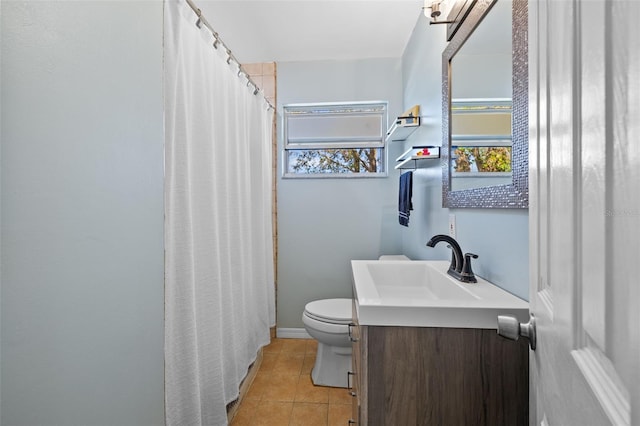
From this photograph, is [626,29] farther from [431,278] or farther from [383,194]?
[383,194]

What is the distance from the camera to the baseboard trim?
2.78m

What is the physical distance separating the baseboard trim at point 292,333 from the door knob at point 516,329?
2.40 m

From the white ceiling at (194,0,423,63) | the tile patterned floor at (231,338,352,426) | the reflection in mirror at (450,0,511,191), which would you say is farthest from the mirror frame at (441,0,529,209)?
the tile patterned floor at (231,338,352,426)

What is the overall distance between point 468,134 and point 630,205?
1.18 metres

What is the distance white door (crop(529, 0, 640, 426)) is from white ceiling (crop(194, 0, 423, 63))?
71.9 inches

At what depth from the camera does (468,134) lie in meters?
1.33

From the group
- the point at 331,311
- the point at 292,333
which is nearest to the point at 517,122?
the point at 331,311

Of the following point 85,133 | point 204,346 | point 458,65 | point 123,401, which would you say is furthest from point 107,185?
point 458,65

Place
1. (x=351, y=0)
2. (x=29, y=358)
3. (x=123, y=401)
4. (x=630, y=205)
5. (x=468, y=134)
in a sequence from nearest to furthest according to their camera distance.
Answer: (x=630, y=205) < (x=29, y=358) < (x=123, y=401) < (x=468, y=134) < (x=351, y=0)

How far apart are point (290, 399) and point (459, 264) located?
133cm

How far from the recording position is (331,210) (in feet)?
8.93

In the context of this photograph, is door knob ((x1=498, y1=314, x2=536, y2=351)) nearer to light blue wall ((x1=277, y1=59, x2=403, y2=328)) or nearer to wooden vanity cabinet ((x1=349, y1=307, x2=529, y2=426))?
wooden vanity cabinet ((x1=349, y1=307, x2=529, y2=426))

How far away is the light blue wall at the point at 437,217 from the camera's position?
3.37 feet

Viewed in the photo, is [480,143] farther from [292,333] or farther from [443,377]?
[292,333]
